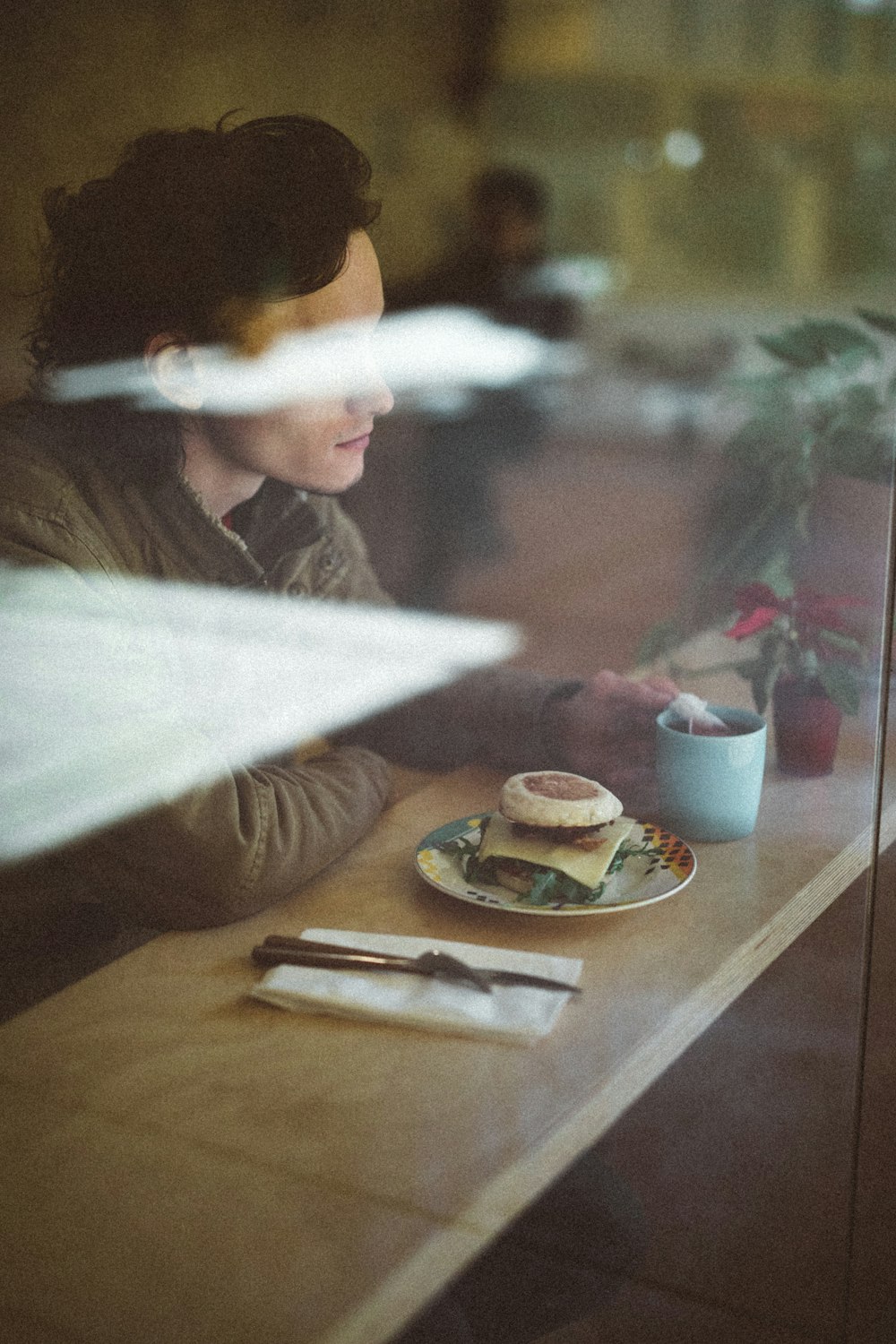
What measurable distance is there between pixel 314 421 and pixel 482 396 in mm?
238

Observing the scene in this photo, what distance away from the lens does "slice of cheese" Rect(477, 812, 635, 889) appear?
27.7 inches

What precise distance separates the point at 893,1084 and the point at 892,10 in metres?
0.85

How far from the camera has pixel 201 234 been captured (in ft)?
2.33

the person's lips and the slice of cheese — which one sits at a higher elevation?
the person's lips

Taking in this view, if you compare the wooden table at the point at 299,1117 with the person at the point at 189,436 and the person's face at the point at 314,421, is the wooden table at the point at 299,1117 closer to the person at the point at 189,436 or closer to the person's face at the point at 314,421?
the person at the point at 189,436

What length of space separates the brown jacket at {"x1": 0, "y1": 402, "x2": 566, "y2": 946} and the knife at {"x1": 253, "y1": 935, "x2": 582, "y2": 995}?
0.19 feet

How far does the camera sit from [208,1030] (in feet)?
1.91

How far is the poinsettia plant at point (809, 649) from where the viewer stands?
0.93 meters

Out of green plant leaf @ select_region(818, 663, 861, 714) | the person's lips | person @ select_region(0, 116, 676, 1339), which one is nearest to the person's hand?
person @ select_region(0, 116, 676, 1339)

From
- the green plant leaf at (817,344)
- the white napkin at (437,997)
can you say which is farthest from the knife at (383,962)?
the green plant leaf at (817,344)

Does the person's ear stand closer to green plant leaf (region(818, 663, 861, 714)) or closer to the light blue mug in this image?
the light blue mug

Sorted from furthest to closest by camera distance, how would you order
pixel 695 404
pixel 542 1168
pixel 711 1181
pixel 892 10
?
pixel 695 404
pixel 892 10
pixel 711 1181
pixel 542 1168

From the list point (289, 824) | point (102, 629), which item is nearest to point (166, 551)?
point (102, 629)

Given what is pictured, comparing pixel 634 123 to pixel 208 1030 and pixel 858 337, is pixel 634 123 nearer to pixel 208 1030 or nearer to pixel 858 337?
pixel 858 337
